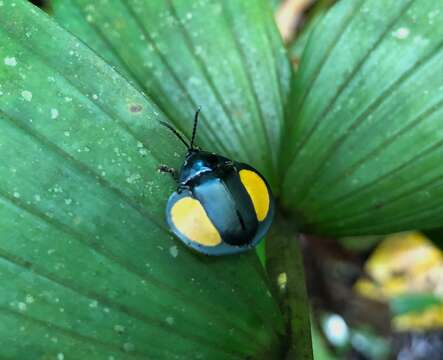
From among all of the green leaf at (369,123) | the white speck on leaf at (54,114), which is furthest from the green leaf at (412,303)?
the white speck on leaf at (54,114)

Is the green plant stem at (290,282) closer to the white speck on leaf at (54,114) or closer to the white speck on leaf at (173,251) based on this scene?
the white speck on leaf at (173,251)

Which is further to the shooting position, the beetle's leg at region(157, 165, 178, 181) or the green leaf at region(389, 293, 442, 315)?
the green leaf at region(389, 293, 442, 315)

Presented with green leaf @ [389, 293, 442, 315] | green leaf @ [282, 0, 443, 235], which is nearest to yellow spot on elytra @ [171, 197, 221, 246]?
green leaf @ [282, 0, 443, 235]

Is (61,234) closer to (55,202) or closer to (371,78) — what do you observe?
(55,202)

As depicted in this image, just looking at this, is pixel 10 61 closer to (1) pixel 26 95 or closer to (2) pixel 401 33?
(1) pixel 26 95

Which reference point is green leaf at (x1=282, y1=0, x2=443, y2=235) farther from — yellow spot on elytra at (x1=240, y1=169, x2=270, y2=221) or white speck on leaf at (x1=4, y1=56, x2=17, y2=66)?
white speck on leaf at (x1=4, y1=56, x2=17, y2=66)

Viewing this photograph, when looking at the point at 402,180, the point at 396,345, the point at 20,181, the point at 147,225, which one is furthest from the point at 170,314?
the point at 396,345

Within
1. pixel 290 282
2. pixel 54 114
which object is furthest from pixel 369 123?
pixel 54 114
